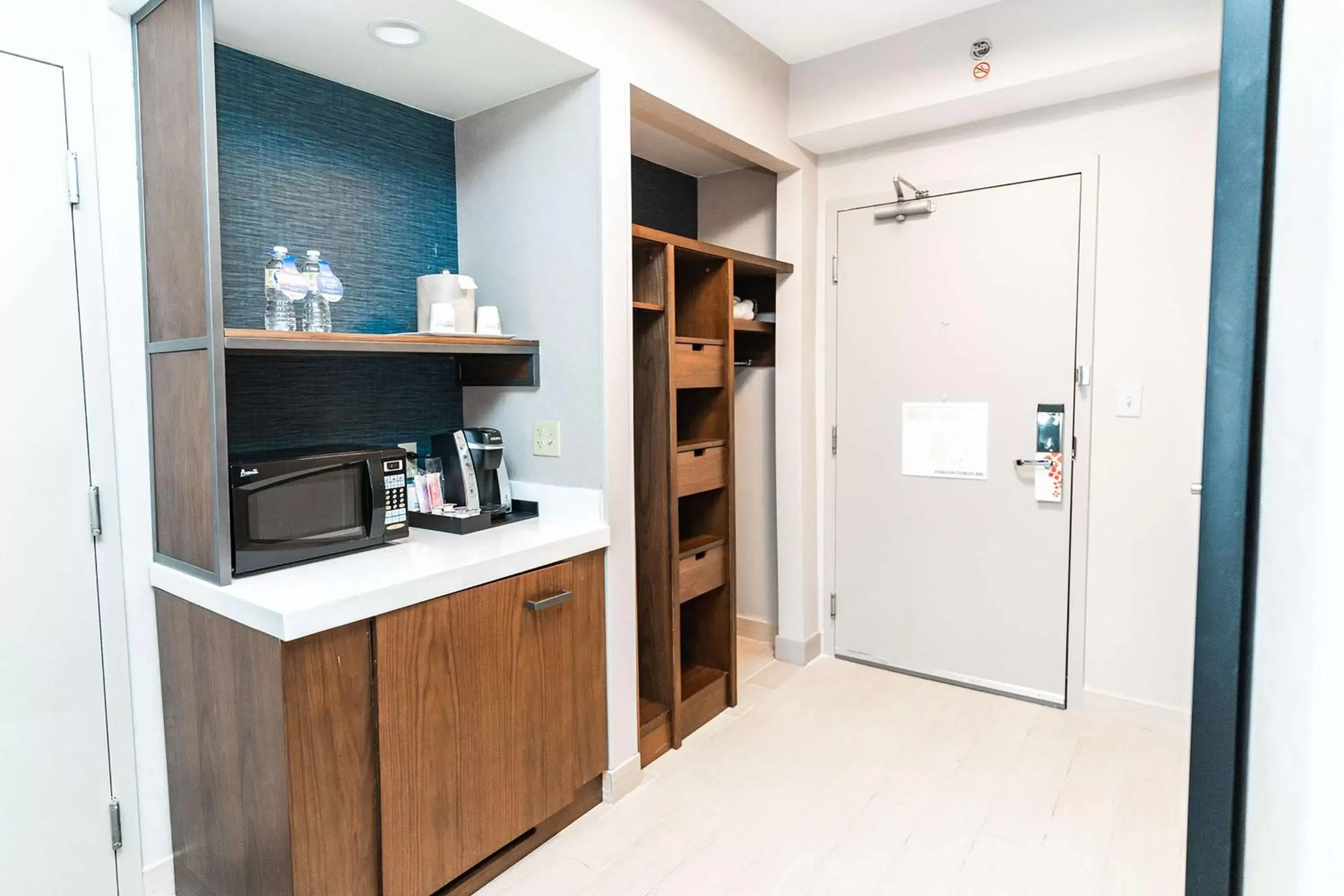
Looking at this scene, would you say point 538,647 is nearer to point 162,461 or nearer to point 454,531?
point 454,531

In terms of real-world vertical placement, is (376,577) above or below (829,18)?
below

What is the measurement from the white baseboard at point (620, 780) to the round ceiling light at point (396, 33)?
7.15ft

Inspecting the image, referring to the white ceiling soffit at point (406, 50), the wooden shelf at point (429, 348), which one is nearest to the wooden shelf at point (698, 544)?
the wooden shelf at point (429, 348)

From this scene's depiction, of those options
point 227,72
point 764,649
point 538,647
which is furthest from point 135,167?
point 764,649

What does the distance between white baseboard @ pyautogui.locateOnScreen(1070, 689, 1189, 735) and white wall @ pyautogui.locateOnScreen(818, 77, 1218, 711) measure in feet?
0.09

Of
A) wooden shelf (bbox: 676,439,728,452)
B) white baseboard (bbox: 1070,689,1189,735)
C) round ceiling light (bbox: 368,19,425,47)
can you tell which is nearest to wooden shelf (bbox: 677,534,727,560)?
wooden shelf (bbox: 676,439,728,452)

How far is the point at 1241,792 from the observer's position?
535 millimetres

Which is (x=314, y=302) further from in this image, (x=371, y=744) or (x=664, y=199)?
(x=664, y=199)

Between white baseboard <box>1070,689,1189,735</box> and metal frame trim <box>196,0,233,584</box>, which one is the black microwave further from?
white baseboard <box>1070,689,1189,735</box>

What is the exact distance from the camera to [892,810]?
2.28 m

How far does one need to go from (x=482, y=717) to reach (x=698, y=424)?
152cm

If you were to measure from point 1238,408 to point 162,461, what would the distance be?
209 centimetres

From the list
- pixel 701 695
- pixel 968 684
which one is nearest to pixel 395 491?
pixel 701 695

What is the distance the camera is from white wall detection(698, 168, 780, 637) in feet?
11.7
